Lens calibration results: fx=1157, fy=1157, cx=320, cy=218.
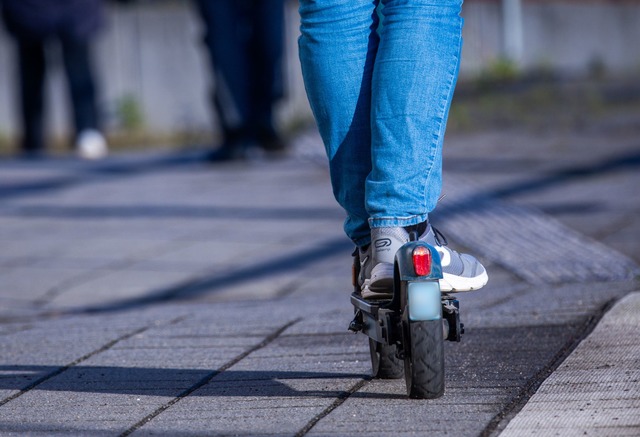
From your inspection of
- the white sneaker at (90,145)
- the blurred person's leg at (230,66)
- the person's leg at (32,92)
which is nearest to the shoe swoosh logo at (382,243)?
the blurred person's leg at (230,66)

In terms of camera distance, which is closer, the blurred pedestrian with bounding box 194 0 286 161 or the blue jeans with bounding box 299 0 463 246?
the blue jeans with bounding box 299 0 463 246

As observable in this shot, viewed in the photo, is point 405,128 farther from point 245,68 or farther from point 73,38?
point 73,38

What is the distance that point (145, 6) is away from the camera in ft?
46.1

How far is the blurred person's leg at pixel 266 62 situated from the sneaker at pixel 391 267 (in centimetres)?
601

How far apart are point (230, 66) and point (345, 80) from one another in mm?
5802

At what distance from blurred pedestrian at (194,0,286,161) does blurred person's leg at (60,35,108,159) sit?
180 centimetres

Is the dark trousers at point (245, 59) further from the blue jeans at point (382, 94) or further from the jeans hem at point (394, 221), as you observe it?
the jeans hem at point (394, 221)

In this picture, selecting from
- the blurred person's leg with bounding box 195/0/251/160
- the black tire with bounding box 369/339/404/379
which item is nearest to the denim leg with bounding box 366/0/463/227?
the black tire with bounding box 369/339/404/379

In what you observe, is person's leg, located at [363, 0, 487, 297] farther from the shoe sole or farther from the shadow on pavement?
the shadow on pavement

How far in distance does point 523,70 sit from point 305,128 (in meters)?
4.81

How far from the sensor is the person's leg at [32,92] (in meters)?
10.2

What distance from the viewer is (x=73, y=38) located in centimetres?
972

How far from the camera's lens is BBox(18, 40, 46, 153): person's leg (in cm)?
1017

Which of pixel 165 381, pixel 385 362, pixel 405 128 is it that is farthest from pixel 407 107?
pixel 165 381
